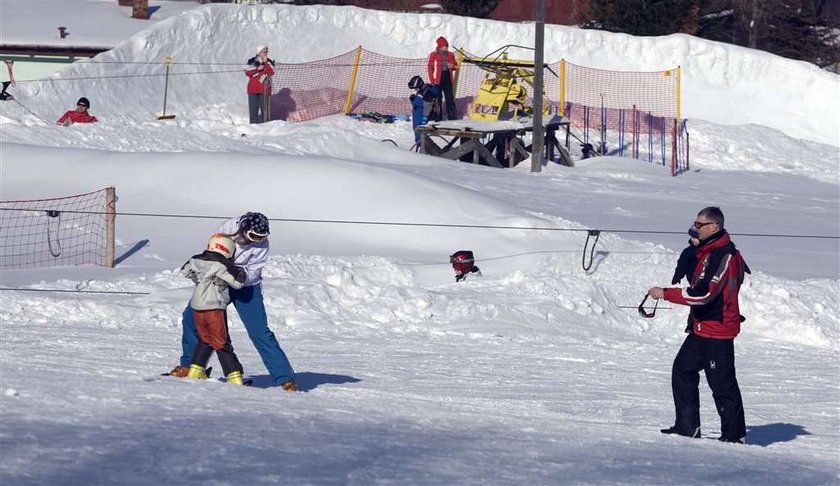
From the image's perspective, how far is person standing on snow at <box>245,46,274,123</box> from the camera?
29.7 metres

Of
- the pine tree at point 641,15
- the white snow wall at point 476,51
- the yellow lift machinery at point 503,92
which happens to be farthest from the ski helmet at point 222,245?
the pine tree at point 641,15

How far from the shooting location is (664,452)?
794 cm

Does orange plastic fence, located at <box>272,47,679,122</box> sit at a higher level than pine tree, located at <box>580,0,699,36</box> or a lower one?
lower

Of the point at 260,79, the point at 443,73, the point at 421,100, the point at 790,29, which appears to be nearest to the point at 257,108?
Result: the point at 260,79

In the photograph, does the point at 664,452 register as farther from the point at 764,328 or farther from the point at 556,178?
the point at 556,178

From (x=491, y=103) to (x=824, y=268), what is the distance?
1155 centimetres

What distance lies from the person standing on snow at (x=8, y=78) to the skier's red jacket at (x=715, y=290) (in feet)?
73.5

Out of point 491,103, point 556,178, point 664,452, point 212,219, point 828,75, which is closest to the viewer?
point 664,452

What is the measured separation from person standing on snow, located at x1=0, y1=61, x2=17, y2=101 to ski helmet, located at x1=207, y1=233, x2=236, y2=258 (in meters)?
20.9

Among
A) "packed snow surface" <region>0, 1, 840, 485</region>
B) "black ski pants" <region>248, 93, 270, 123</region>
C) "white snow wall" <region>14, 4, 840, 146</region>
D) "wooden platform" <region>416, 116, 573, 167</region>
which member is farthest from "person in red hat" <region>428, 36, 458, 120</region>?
"white snow wall" <region>14, 4, 840, 146</region>

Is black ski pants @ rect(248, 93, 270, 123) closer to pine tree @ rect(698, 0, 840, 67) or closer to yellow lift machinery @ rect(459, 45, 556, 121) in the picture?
yellow lift machinery @ rect(459, 45, 556, 121)

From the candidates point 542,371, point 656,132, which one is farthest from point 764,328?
point 656,132

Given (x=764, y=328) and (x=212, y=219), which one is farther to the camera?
(x=212, y=219)

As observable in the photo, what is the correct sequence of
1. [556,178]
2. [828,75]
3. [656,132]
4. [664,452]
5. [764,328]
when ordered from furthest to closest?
1. [828,75]
2. [656,132]
3. [556,178]
4. [764,328]
5. [664,452]
